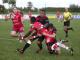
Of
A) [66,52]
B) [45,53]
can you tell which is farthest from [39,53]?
[66,52]

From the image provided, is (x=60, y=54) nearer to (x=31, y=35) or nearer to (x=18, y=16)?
(x=31, y=35)

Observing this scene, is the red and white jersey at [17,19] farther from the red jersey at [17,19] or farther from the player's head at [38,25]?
the player's head at [38,25]

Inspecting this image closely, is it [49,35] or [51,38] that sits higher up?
[49,35]

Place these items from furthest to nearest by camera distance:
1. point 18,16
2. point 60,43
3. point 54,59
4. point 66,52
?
point 18,16 → point 66,52 → point 60,43 → point 54,59

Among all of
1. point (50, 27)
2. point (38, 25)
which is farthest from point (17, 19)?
point (50, 27)

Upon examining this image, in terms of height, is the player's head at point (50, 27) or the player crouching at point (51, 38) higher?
the player's head at point (50, 27)

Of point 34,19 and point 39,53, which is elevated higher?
point 34,19

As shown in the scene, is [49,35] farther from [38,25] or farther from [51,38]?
[38,25]

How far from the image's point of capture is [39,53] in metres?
15.7

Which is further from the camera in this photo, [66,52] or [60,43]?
[66,52]

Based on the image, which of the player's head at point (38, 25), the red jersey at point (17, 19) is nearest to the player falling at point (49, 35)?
the player's head at point (38, 25)

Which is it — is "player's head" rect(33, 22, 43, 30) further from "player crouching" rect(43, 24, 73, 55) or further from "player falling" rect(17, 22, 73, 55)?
"player crouching" rect(43, 24, 73, 55)

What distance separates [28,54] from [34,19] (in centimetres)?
147

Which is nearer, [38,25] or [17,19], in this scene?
[38,25]
